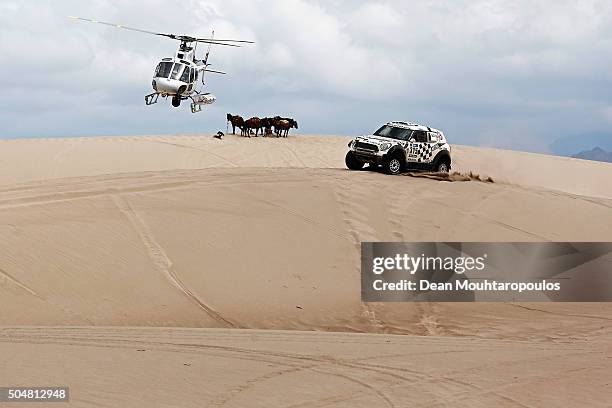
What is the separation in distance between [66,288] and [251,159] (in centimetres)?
2752

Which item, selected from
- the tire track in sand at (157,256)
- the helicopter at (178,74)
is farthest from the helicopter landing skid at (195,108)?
the tire track in sand at (157,256)

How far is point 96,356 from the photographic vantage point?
10.9 meters

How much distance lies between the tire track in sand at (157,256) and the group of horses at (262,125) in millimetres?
31338

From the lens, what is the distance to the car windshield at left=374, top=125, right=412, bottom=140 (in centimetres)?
2498

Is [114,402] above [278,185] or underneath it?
underneath

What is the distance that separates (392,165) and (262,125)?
26335mm

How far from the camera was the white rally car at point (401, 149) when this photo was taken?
2444cm

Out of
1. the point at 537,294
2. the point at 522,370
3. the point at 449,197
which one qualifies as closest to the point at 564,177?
the point at 449,197

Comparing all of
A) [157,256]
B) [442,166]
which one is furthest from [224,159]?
[157,256]

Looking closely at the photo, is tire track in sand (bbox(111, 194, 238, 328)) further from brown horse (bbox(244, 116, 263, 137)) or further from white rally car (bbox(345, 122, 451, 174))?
brown horse (bbox(244, 116, 263, 137))

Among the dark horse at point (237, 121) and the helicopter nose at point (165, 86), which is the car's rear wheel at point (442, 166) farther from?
the dark horse at point (237, 121)

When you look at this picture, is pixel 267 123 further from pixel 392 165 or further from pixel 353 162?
pixel 392 165

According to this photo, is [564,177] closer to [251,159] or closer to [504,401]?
[251,159]

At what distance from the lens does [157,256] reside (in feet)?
53.5
